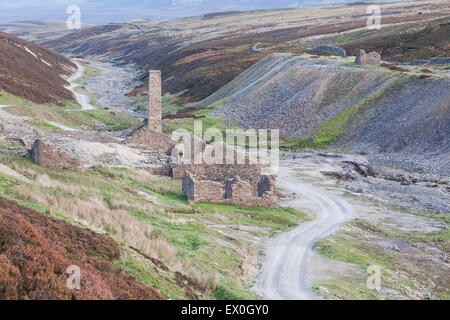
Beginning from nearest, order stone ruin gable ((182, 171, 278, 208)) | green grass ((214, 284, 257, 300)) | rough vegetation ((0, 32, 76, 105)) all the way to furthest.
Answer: green grass ((214, 284, 257, 300)) < stone ruin gable ((182, 171, 278, 208)) < rough vegetation ((0, 32, 76, 105))

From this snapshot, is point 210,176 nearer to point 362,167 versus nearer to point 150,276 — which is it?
→ point 362,167

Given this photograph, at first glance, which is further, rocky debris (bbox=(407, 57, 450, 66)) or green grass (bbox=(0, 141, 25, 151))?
rocky debris (bbox=(407, 57, 450, 66))

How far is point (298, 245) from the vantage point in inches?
812

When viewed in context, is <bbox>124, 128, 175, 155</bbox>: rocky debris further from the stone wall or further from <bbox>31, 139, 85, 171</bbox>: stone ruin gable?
<bbox>31, 139, 85, 171</bbox>: stone ruin gable

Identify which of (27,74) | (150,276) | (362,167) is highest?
(27,74)

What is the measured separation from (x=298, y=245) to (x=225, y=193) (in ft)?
23.5

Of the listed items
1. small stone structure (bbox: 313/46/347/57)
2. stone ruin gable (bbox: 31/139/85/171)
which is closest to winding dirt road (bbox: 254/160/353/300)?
stone ruin gable (bbox: 31/139/85/171)

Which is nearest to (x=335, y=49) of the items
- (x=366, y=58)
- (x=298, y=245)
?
(x=366, y=58)

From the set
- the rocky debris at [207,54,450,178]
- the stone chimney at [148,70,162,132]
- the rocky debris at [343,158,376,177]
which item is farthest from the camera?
the rocky debris at [207,54,450,178]

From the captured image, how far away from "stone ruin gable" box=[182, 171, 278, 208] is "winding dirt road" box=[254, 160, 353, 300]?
2650mm

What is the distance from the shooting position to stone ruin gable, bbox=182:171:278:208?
25.6 meters

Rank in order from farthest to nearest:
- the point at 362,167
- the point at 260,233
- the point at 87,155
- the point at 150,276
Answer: the point at 362,167 → the point at 87,155 → the point at 260,233 → the point at 150,276

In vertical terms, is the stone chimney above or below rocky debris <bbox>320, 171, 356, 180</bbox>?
above

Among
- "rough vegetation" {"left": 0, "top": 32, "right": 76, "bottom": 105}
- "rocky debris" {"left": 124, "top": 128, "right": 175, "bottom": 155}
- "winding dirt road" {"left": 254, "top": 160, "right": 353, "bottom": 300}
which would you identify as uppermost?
"rough vegetation" {"left": 0, "top": 32, "right": 76, "bottom": 105}
